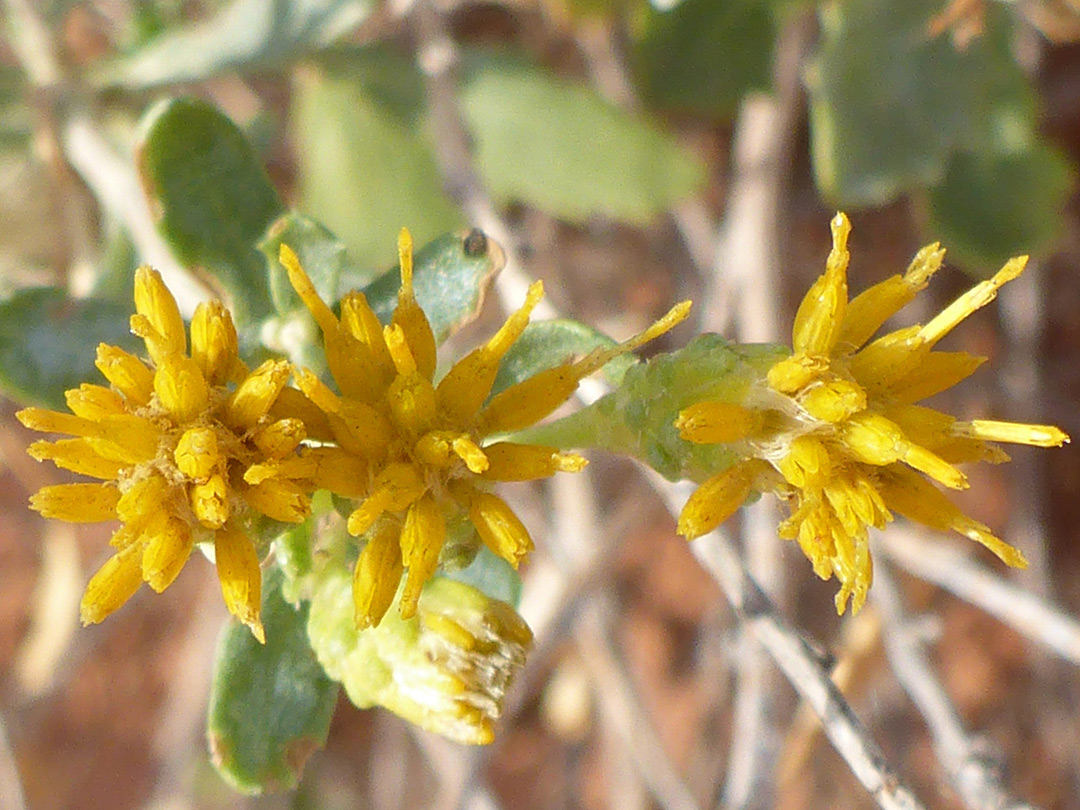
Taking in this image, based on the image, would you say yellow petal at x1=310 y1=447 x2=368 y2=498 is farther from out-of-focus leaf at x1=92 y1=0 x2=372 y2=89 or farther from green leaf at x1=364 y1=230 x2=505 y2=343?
out-of-focus leaf at x1=92 y1=0 x2=372 y2=89

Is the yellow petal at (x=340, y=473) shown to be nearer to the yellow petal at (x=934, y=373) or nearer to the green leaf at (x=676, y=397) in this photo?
the green leaf at (x=676, y=397)

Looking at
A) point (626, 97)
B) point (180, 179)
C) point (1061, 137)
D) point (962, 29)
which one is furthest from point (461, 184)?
point (1061, 137)

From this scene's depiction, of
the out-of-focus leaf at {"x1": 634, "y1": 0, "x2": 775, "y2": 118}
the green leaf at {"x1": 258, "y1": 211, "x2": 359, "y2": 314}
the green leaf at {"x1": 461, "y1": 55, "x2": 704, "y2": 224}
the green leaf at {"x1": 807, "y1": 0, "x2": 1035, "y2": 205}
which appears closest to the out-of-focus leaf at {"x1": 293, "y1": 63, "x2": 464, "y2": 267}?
the green leaf at {"x1": 461, "y1": 55, "x2": 704, "y2": 224}

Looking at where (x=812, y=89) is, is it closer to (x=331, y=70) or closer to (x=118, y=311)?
(x=331, y=70)

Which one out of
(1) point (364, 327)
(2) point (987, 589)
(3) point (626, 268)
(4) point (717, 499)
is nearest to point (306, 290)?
(1) point (364, 327)

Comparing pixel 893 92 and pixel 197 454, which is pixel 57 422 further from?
pixel 893 92

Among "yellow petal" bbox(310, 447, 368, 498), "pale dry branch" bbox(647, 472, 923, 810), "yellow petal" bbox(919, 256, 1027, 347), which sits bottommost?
"pale dry branch" bbox(647, 472, 923, 810)

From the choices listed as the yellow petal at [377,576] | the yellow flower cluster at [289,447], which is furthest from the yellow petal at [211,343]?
the yellow petal at [377,576]
